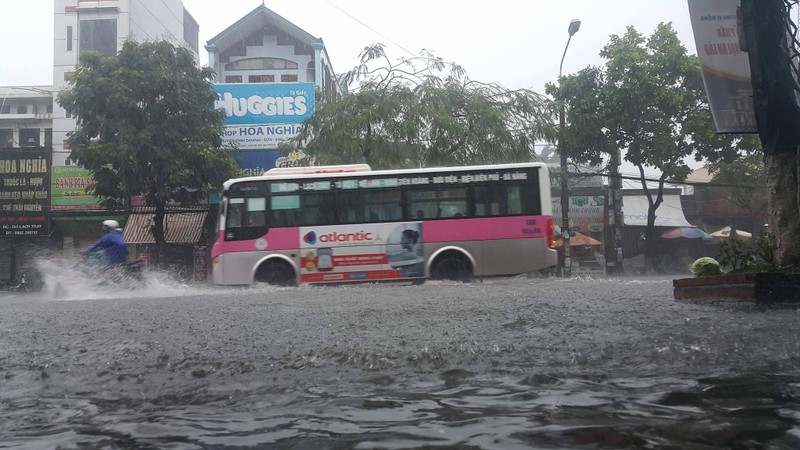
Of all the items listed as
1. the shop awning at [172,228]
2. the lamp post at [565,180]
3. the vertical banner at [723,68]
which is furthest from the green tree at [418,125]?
the vertical banner at [723,68]

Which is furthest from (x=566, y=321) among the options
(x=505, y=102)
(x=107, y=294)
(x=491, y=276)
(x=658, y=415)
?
(x=505, y=102)

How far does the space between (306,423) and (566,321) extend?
272 cm

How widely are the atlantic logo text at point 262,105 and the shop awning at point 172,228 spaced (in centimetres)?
384

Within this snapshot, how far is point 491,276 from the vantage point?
13656 millimetres

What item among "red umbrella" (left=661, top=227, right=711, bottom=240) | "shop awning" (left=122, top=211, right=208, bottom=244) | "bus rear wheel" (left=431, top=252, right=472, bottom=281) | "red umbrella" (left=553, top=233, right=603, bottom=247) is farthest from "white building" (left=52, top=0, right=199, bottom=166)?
"red umbrella" (left=661, top=227, right=711, bottom=240)

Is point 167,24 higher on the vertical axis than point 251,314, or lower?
higher

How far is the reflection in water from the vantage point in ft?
8.76

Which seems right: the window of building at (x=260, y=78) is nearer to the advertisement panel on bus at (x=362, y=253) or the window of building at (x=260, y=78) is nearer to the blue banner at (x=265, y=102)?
the blue banner at (x=265, y=102)

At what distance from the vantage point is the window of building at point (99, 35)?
26.8 m

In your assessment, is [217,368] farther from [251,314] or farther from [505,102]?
[505,102]

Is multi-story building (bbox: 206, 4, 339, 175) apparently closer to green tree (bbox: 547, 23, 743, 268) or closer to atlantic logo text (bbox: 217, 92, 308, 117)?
atlantic logo text (bbox: 217, 92, 308, 117)

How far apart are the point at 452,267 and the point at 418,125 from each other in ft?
20.0

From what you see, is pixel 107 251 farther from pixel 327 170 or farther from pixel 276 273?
pixel 327 170

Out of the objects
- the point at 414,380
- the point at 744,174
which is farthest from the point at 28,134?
the point at 414,380
